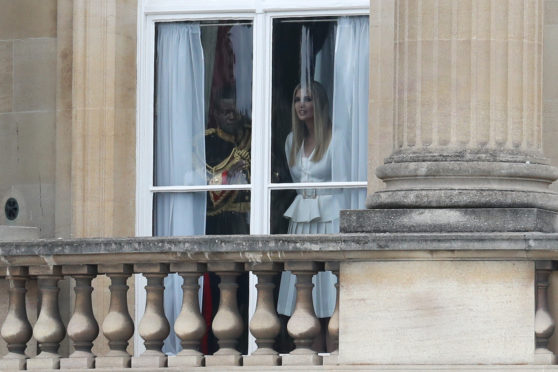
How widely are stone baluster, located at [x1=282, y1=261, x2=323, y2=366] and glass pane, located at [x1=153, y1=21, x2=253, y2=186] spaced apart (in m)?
2.96

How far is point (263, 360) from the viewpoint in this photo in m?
12.6

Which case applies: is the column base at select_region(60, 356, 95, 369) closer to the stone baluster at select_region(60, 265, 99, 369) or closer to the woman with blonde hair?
the stone baluster at select_region(60, 265, 99, 369)

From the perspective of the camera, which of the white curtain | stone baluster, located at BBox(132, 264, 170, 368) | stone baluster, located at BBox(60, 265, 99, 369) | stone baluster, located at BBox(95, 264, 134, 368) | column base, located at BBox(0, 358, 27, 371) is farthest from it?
the white curtain

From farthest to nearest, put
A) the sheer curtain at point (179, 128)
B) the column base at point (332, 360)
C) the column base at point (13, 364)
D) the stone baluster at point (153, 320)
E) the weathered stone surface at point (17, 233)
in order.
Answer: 1. the sheer curtain at point (179, 128)
2. the weathered stone surface at point (17, 233)
3. the column base at point (13, 364)
4. the stone baluster at point (153, 320)
5. the column base at point (332, 360)

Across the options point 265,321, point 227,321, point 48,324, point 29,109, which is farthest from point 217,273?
point 29,109

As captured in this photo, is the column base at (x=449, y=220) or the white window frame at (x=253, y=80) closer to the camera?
the column base at (x=449, y=220)

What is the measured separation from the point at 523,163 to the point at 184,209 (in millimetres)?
3723

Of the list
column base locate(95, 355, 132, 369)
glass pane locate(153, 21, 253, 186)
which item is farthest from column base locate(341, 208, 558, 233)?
glass pane locate(153, 21, 253, 186)

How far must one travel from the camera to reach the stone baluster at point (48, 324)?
43.4 ft

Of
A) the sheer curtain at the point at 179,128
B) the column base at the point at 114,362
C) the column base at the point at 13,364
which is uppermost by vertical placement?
the sheer curtain at the point at 179,128

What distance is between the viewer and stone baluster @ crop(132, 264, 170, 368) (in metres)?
12.9

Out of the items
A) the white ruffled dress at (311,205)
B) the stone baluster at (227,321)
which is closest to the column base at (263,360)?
the stone baluster at (227,321)

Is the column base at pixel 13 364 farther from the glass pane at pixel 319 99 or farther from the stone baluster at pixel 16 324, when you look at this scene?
the glass pane at pixel 319 99

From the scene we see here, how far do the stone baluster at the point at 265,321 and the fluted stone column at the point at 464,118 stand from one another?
56cm
